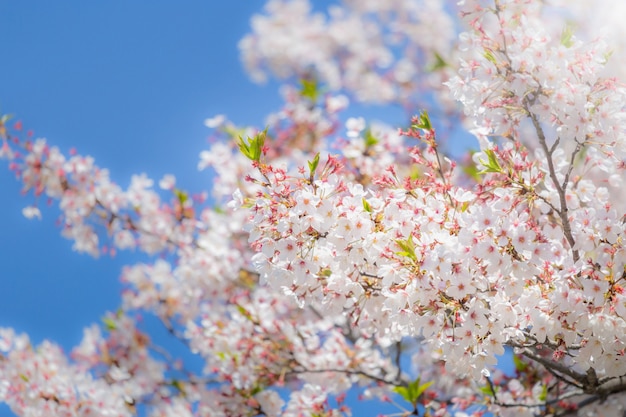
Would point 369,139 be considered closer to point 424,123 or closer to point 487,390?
point 424,123

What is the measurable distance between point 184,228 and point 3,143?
1873 millimetres

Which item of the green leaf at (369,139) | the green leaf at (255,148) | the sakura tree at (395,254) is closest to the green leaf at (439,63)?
the sakura tree at (395,254)

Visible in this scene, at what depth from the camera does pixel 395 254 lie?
10.1ft

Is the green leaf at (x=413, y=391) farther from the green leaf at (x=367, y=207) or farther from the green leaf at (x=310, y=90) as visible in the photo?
the green leaf at (x=310, y=90)

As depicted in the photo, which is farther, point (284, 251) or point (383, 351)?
point (383, 351)

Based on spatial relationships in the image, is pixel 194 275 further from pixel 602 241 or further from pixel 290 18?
pixel 290 18

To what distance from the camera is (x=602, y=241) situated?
3203 mm

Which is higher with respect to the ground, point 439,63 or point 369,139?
point 439,63

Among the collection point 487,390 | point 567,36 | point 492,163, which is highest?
point 567,36

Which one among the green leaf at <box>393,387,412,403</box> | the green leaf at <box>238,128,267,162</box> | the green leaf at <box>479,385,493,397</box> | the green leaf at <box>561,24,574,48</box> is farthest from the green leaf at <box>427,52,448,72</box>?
the green leaf at <box>238,128,267,162</box>

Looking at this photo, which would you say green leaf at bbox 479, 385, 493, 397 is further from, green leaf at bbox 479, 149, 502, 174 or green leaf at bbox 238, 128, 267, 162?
green leaf at bbox 238, 128, 267, 162

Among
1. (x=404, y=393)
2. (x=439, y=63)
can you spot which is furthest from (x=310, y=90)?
(x=404, y=393)

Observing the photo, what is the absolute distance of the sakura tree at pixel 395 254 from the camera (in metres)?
3.10

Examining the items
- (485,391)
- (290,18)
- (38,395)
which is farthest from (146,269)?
(290,18)
